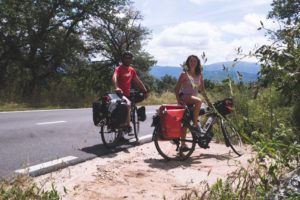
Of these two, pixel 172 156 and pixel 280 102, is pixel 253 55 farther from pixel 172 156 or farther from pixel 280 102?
pixel 280 102

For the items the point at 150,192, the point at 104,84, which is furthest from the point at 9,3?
the point at 150,192

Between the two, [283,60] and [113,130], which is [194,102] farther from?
[283,60]

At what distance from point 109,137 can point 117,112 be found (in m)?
0.83

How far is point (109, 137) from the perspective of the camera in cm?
583

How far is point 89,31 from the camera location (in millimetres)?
27297

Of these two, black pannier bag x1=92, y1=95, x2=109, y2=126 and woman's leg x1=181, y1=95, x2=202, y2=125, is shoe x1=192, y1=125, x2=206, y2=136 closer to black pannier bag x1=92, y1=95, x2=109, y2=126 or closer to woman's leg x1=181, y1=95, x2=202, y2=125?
woman's leg x1=181, y1=95, x2=202, y2=125

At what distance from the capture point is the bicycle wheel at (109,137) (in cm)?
557

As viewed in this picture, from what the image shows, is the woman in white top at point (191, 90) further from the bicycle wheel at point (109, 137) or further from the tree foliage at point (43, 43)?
the tree foliage at point (43, 43)

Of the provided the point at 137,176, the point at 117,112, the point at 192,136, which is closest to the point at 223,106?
the point at 192,136

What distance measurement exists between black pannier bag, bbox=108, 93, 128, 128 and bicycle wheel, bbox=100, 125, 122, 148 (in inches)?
13.8

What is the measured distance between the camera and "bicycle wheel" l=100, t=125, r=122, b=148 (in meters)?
5.57

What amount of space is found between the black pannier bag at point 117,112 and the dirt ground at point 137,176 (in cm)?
60

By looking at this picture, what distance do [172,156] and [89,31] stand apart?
2457 centimetres

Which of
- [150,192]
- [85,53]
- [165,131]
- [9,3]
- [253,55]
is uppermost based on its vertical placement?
[9,3]
